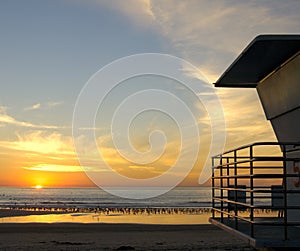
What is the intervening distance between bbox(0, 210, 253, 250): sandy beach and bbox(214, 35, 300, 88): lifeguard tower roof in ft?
34.5

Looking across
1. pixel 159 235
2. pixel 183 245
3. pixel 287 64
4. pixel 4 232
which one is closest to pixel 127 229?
pixel 159 235

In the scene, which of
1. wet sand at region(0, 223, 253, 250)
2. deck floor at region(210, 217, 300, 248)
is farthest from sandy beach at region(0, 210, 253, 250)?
deck floor at region(210, 217, 300, 248)

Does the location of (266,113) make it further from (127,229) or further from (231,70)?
(127,229)

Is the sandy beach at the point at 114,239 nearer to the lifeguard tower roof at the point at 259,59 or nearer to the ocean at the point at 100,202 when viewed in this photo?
the lifeguard tower roof at the point at 259,59

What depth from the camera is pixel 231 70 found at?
11312mm

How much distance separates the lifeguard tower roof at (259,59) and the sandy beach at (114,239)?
10.5m

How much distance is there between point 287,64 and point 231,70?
1760mm

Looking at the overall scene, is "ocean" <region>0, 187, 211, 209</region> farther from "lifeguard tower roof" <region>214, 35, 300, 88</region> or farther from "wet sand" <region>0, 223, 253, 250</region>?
"lifeguard tower roof" <region>214, 35, 300, 88</region>

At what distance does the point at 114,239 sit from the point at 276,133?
15416 millimetres

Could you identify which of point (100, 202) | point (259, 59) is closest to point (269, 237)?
point (259, 59)

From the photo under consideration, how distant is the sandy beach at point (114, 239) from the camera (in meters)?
22.0

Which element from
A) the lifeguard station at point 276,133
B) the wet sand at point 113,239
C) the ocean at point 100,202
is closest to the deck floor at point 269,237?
the lifeguard station at point 276,133

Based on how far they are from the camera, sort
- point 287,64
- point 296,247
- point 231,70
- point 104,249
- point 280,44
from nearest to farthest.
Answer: point 296,247 < point 280,44 < point 287,64 < point 231,70 < point 104,249

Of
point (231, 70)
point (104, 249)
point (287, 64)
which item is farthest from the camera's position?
point (104, 249)
